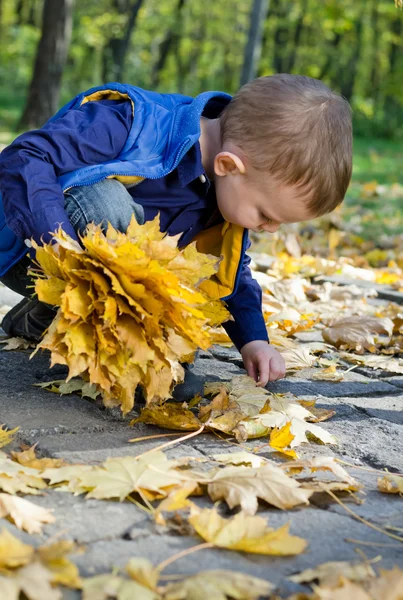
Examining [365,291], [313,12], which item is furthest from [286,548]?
[313,12]

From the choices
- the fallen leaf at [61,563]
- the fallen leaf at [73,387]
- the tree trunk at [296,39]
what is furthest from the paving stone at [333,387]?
the tree trunk at [296,39]

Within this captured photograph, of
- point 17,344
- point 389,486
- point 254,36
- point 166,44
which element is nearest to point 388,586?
point 389,486

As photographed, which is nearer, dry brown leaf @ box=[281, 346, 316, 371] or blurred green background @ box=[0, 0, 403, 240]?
dry brown leaf @ box=[281, 346, 316, 371]

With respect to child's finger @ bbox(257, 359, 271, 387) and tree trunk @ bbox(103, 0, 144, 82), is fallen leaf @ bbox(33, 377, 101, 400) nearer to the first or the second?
child's finger @ bbox(257, 359, 271, 387)

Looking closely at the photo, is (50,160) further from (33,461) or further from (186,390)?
(33,461)

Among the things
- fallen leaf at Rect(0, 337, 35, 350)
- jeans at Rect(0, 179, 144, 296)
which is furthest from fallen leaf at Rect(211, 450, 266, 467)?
fallen leaf at Rect(0, 337, 35, 350)

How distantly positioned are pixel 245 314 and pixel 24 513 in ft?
4.18

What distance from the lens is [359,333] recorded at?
9.79 feet

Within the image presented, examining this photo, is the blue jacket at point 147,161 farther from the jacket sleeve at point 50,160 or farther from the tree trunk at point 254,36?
the tree trunk at point 254,36

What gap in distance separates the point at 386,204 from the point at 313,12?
18.1 metres

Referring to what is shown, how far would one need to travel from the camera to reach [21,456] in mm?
1485

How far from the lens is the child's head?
2.00 meters

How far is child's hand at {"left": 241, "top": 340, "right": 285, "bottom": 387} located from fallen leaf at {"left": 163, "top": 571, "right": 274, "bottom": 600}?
1111 millimetres

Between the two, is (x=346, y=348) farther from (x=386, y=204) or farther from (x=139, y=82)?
(x=139, y=82)
